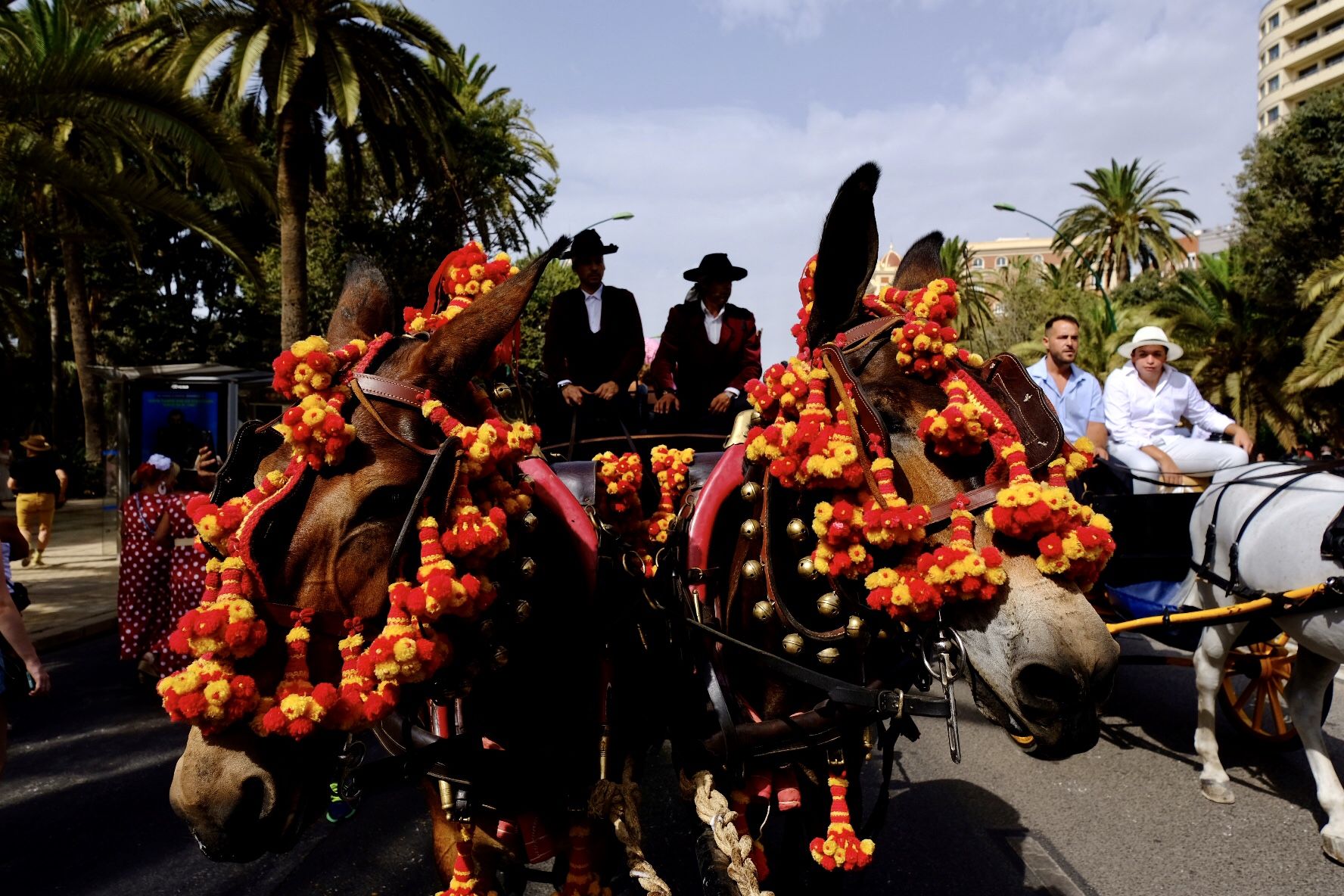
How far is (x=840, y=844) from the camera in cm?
237

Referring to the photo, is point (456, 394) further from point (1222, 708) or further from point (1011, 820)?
point (1222, 708)

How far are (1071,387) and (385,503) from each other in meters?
5.10

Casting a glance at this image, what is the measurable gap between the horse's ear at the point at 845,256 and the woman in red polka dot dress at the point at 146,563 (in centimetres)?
674

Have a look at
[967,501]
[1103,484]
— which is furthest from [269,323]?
[967,501]

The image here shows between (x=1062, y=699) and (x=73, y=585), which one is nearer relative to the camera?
(x=1062, y=699)

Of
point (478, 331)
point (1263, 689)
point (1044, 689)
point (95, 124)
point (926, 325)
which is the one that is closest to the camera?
point (1044, 689)

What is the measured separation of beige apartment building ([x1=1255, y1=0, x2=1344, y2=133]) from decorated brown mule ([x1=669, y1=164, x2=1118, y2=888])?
68208mm

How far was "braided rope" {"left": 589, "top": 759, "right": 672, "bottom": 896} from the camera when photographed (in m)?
2.21

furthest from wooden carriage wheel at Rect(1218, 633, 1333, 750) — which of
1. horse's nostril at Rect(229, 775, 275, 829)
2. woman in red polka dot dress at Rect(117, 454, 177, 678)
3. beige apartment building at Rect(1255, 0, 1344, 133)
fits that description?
beige apartment building at Rect(1255, 0, 1344, 133)

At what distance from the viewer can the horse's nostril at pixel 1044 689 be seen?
5.95ft

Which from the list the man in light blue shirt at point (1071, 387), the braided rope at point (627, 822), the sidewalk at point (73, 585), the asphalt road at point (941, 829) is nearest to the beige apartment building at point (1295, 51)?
the man in light blue shirt at point (1071, 387)

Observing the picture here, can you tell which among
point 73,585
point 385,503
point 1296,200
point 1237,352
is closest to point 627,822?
point 385,503

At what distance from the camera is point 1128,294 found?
3119cm

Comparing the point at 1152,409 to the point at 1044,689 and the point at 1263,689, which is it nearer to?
the point at 1263,689
